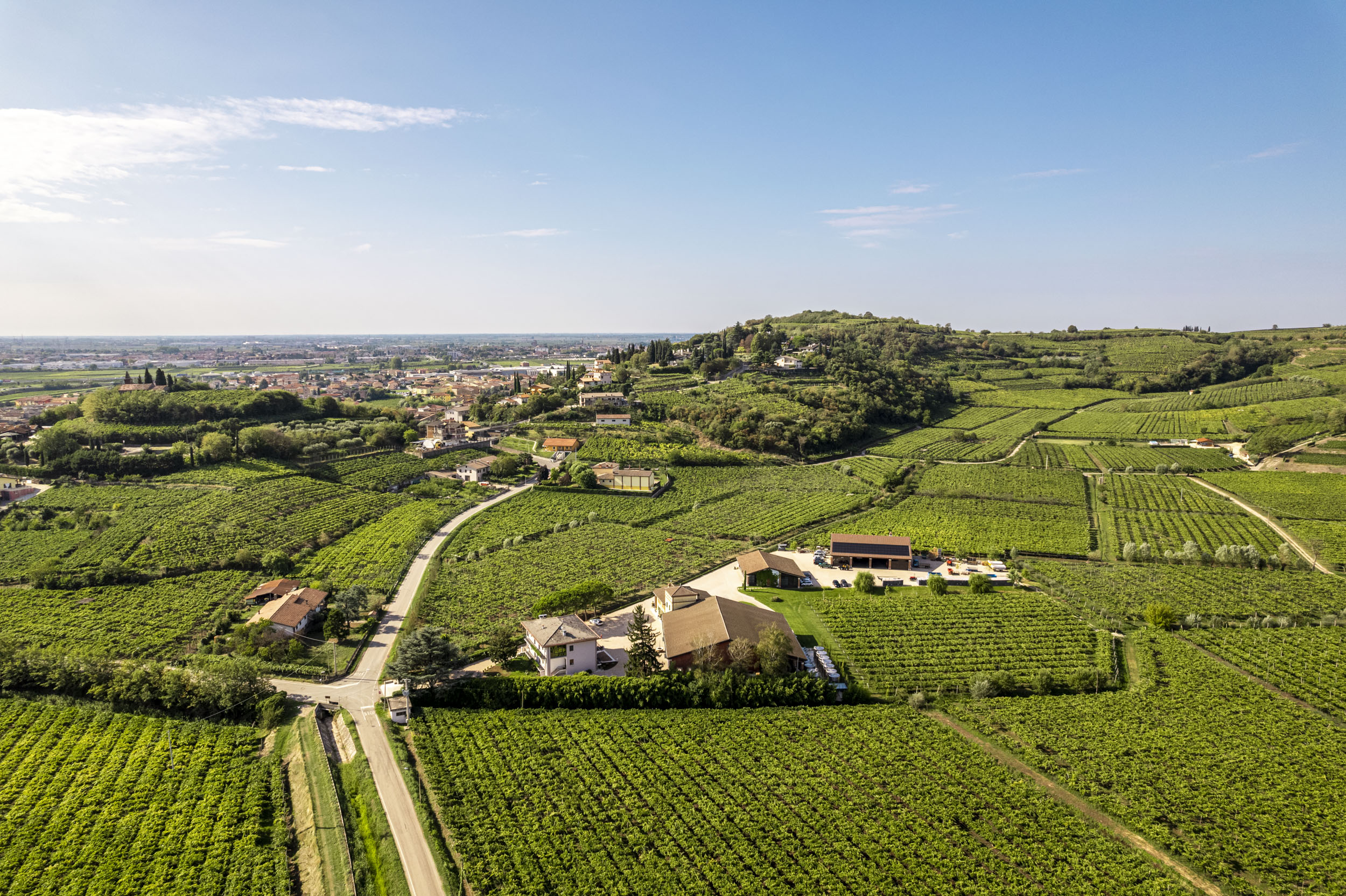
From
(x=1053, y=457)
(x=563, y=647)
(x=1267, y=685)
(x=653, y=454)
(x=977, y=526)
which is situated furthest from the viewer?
(x=1053, y=457)

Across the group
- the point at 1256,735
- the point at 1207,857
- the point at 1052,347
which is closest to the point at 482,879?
→ the point at 1207,857

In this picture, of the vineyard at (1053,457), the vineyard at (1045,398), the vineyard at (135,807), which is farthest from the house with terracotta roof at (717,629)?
the vineyard at (1045,398)

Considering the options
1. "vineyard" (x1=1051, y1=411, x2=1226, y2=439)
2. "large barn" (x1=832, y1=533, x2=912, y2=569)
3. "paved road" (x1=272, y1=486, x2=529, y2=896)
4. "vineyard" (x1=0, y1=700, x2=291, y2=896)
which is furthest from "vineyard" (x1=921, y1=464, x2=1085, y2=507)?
"vineyard" (x1=0, y1=700, x2=291, y2=896)

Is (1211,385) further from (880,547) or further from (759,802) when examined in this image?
(759,802)

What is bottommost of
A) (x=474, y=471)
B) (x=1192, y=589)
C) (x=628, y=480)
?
(x=1192, y=589)

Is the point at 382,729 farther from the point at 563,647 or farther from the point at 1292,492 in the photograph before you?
the point at 1292,492

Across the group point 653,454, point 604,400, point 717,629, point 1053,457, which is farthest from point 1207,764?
point 604,400

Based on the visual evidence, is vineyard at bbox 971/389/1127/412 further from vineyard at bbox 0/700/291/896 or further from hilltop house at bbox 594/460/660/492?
vineyard at bbox 0/700/291/896

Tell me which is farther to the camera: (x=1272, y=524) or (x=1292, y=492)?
(x=1292, y=492)
